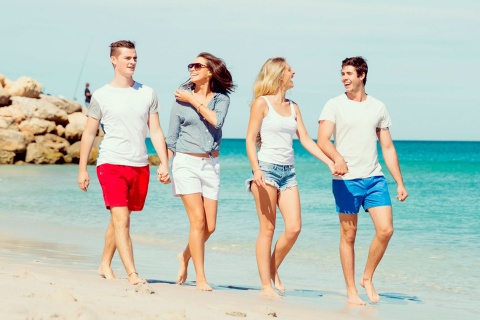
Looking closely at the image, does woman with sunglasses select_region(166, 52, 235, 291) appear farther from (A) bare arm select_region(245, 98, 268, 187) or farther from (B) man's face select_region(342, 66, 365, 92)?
(B) man's face select_region(342, 66, 365, 92)

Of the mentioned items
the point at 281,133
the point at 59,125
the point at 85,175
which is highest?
the point at 281,133

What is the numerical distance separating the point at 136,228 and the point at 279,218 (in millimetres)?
3042

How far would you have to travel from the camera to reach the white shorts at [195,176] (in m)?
6.70

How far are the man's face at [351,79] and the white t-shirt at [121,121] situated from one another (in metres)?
1.58

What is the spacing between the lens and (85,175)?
6.60 metres

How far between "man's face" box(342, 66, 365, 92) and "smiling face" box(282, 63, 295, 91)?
42cm

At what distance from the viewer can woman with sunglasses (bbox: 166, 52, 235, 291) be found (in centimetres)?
671

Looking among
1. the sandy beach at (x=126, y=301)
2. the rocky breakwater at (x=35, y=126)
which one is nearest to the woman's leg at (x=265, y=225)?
the sandy beach at (x=126, y=301)

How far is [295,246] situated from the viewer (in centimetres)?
1151

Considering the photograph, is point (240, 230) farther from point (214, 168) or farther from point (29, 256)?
point (214, 168)

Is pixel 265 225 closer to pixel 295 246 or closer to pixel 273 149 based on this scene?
pixel 273 149

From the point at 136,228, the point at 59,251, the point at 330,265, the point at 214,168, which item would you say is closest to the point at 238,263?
the point at 330,265

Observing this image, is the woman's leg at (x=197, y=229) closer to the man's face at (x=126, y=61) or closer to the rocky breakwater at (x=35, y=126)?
the man's face at (x=126, y=61)

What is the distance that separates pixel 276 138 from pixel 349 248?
3.50ft
